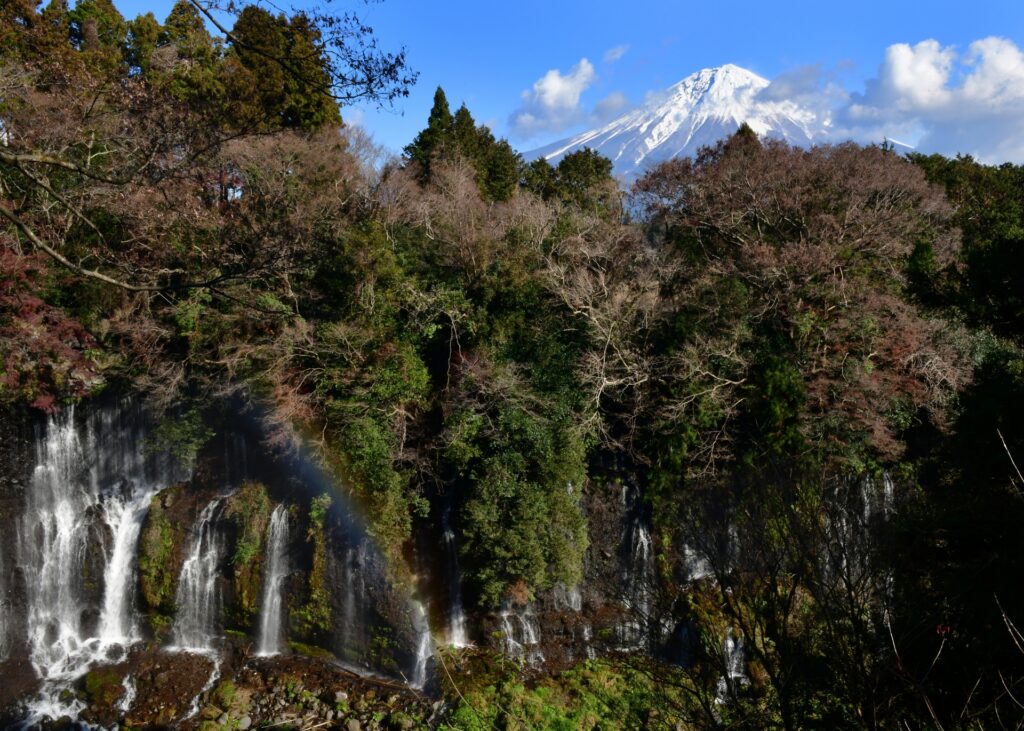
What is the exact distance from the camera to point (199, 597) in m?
13.1

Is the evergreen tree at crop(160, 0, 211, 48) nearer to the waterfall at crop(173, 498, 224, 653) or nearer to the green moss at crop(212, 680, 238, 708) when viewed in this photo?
the waterfall at crop(173, 498, 224, 653)

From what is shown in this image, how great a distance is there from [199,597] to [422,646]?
488 centimetres

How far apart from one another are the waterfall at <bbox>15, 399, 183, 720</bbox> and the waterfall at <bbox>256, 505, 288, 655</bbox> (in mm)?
2888

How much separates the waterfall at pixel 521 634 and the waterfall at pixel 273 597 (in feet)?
14.9

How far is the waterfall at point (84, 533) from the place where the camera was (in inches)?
512

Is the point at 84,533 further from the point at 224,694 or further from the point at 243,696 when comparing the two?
the point at 243,696

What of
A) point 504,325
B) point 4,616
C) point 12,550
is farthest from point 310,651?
point 504,325

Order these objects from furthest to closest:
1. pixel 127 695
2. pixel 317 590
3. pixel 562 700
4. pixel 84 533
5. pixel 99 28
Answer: pixel 99 28
pixel 84 533
pixel 317 590
pixel 127 695
pixel 562 700

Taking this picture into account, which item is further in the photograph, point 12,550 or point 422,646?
point 12,550

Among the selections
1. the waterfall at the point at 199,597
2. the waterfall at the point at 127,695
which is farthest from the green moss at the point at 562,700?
the waterfall at the point at 127,695

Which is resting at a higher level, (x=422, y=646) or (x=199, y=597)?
(x=199, y=597)

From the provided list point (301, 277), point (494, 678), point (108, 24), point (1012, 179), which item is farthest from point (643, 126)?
point (494, 678)

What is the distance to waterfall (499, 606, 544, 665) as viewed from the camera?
486 inches

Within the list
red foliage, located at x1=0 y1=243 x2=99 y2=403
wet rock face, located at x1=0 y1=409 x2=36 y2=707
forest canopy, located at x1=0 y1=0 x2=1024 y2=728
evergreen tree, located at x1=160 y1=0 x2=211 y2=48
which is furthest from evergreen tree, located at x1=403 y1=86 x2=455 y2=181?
wet rock face, located at x1=0 y1=409 x2=36 y2=707
